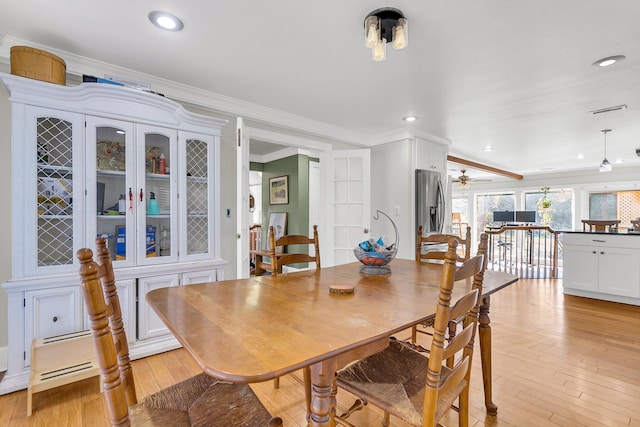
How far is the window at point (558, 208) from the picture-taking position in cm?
798

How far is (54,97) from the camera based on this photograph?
2061mm

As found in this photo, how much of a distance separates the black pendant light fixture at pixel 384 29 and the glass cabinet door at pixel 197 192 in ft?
5.67

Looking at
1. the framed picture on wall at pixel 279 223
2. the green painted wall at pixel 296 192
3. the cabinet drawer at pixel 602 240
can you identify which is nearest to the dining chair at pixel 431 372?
the cabinet drawer at pixel 602 240

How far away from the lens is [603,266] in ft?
13.1

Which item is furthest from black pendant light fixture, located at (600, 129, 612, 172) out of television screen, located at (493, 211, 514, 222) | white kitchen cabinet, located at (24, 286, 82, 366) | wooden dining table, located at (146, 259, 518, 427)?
white kitchen cabinet, located at (24, 286, 82, 366)

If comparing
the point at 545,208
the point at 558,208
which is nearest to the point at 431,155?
the point at 545,208

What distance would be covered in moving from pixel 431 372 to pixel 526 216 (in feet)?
29.1

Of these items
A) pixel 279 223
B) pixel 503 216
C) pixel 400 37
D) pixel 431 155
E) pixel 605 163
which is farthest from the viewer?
pixel 503 216

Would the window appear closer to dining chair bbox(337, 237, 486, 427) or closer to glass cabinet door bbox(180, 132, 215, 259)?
dining chair bbox(337, 237, 486, 427)

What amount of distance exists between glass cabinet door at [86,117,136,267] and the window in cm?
968

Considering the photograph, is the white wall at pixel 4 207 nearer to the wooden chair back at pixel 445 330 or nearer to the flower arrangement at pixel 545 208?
the wooden chair back at pixel 445 330

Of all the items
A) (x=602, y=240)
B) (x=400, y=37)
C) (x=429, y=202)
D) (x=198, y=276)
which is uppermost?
(x=400, y=37)

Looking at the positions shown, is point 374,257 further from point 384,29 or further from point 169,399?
point 384,29

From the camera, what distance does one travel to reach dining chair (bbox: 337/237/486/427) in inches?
37.2
